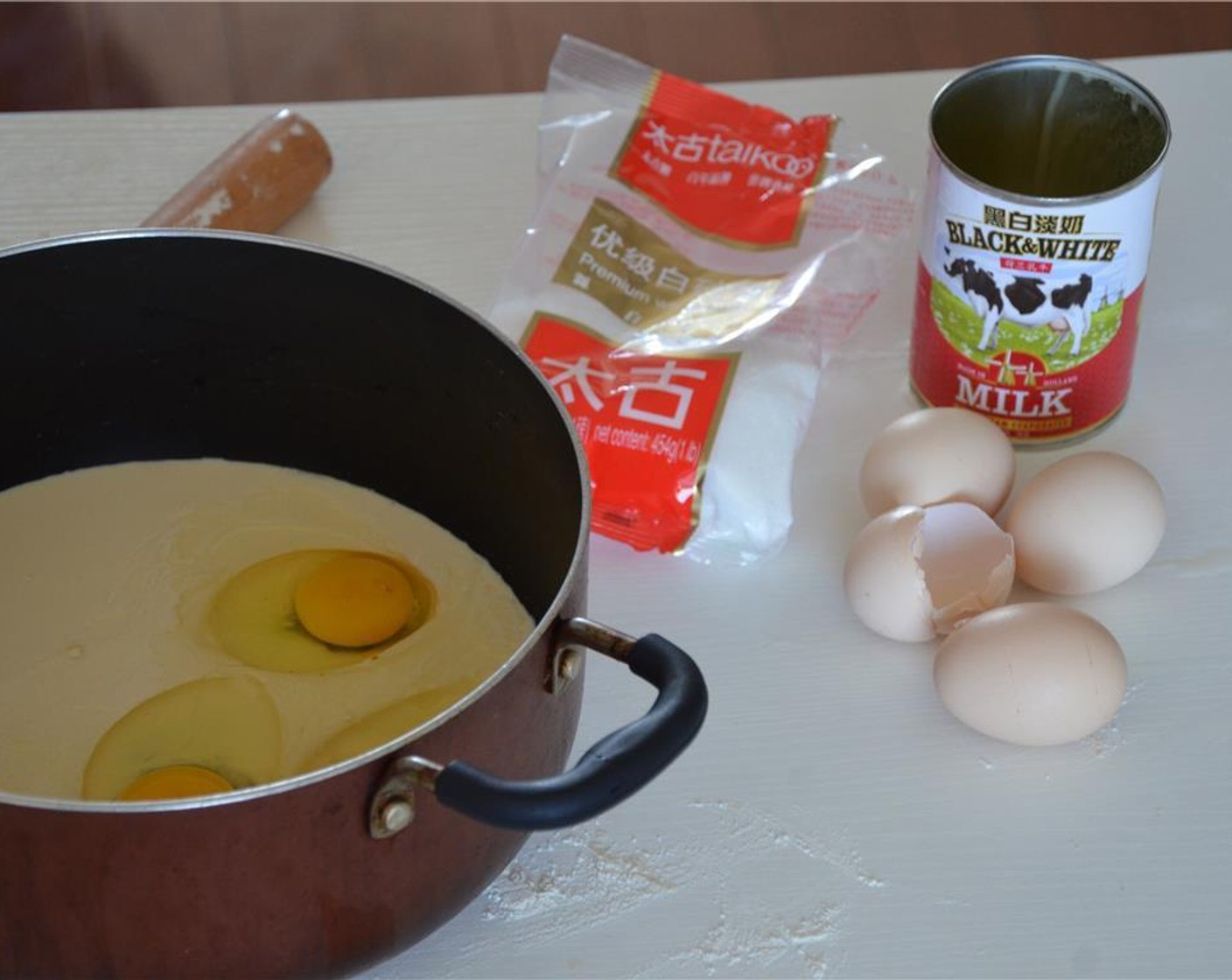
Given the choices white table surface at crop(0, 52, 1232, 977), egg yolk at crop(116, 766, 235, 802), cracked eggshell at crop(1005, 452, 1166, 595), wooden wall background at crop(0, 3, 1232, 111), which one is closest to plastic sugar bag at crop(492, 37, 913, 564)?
white table surface at crop(0, 52, 1232, 977)

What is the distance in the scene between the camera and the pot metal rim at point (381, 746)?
0.58 meters

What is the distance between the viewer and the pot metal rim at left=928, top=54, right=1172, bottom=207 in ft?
2.82

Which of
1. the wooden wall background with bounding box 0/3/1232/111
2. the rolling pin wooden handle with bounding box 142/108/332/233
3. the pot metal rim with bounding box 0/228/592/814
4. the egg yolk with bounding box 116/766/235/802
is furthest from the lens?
the wooden wall background with bounding box 0/3/1232/111

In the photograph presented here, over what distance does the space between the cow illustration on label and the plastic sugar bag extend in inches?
4.5

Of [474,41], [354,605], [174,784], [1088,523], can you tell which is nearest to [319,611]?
[354,605]

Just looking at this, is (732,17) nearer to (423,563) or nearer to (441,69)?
(441,69)

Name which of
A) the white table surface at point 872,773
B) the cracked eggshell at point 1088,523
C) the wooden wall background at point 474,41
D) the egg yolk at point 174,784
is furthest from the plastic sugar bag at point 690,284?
the wooden wall background at point 474,41

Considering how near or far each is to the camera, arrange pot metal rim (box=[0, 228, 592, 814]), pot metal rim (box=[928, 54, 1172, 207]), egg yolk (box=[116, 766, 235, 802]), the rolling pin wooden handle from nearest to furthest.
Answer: pot metal rim (box=[0, 228, 592, 814]), egg yolk (box=[116, 766, 235, 802]), pot metal rim (box=[928, 54, 1172, 207]), the rolling pin wooden handle

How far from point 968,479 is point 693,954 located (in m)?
0.30

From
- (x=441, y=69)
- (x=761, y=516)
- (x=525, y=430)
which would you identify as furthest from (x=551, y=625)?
(x=441, y=69)

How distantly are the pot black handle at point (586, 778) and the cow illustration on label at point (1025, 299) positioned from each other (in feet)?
1.17

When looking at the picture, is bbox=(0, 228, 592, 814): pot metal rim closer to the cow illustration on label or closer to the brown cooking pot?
the brown cooking pot

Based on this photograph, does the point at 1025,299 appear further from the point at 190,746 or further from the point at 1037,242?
the point at 190,746

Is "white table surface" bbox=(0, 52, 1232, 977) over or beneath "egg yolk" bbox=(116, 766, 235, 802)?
beneath
